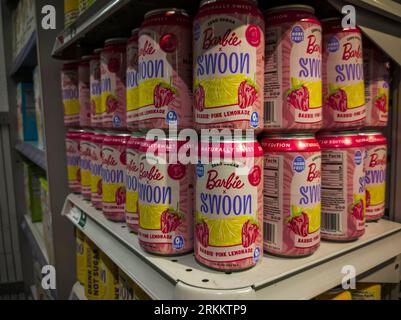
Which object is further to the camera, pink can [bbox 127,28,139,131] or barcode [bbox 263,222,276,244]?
pink can [bbox 127,28,139,131]

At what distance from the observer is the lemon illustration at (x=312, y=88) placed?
68 centimetres

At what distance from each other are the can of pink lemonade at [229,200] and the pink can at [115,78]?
427mm

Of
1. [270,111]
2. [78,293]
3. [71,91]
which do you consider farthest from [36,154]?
[270,111]

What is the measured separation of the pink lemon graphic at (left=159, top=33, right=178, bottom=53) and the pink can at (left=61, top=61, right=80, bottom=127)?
2.44 feet

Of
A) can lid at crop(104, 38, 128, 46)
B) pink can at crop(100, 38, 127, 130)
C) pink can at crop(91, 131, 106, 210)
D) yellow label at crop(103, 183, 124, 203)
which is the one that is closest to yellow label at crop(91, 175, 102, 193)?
pink can at crop(91, 131, 106, 210)

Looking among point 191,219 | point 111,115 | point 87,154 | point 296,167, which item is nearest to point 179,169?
point 191,219

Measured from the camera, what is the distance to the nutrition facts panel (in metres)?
0.77

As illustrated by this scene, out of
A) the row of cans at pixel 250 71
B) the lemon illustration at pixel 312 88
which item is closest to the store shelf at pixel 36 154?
the row of cans at pixel 250 71

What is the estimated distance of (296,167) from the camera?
68 cm

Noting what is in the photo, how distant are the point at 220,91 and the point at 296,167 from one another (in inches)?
8.7

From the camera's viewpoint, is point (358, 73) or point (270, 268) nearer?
point (270, 268)

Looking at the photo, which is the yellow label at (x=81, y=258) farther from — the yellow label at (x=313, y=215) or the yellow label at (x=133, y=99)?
the yellow label at (x=313, y=215)

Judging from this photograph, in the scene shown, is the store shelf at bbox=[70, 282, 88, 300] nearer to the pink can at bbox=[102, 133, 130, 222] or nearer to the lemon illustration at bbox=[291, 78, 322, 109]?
the pink can at bbox=[102, 133, 130, 222]

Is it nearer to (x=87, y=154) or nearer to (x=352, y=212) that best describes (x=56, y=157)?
(x=87, y=154)
